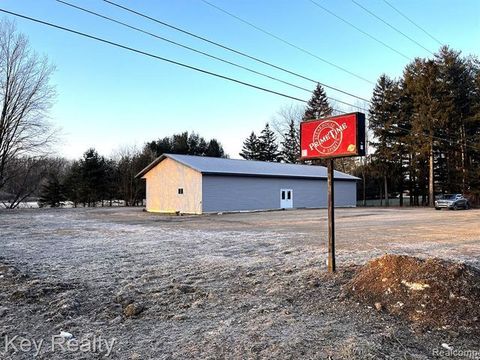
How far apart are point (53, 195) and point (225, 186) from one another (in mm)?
29863

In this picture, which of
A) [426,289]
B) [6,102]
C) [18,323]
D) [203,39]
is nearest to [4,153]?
[6,102]

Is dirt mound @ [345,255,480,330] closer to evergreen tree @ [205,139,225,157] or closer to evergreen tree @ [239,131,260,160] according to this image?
evergreen tree @ [205,139,225,157]

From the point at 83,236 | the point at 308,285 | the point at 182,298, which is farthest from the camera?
the point at 83,236

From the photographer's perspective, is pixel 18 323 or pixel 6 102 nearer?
pixel 18 323

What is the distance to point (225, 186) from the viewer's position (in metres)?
28.8

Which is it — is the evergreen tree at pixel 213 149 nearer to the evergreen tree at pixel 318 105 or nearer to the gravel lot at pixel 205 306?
the evergreen tree at pixel 318 105

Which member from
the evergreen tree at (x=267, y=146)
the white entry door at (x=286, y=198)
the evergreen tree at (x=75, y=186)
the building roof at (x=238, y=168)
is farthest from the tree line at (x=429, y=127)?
the evergreen tree at (x=75, y=186)

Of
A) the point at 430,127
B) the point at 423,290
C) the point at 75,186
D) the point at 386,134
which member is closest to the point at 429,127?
the point at 430,127

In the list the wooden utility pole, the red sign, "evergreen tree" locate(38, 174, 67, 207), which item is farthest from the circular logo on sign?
"evergreen tree" locate(38, 174, 67, 207)

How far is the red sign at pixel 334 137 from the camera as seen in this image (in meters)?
6.55

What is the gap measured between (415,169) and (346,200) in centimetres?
858

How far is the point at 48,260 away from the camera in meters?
8.28

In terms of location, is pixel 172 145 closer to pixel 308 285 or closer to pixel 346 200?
pixel 346 200

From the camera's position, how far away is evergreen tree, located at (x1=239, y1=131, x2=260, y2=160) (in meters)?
61.5
